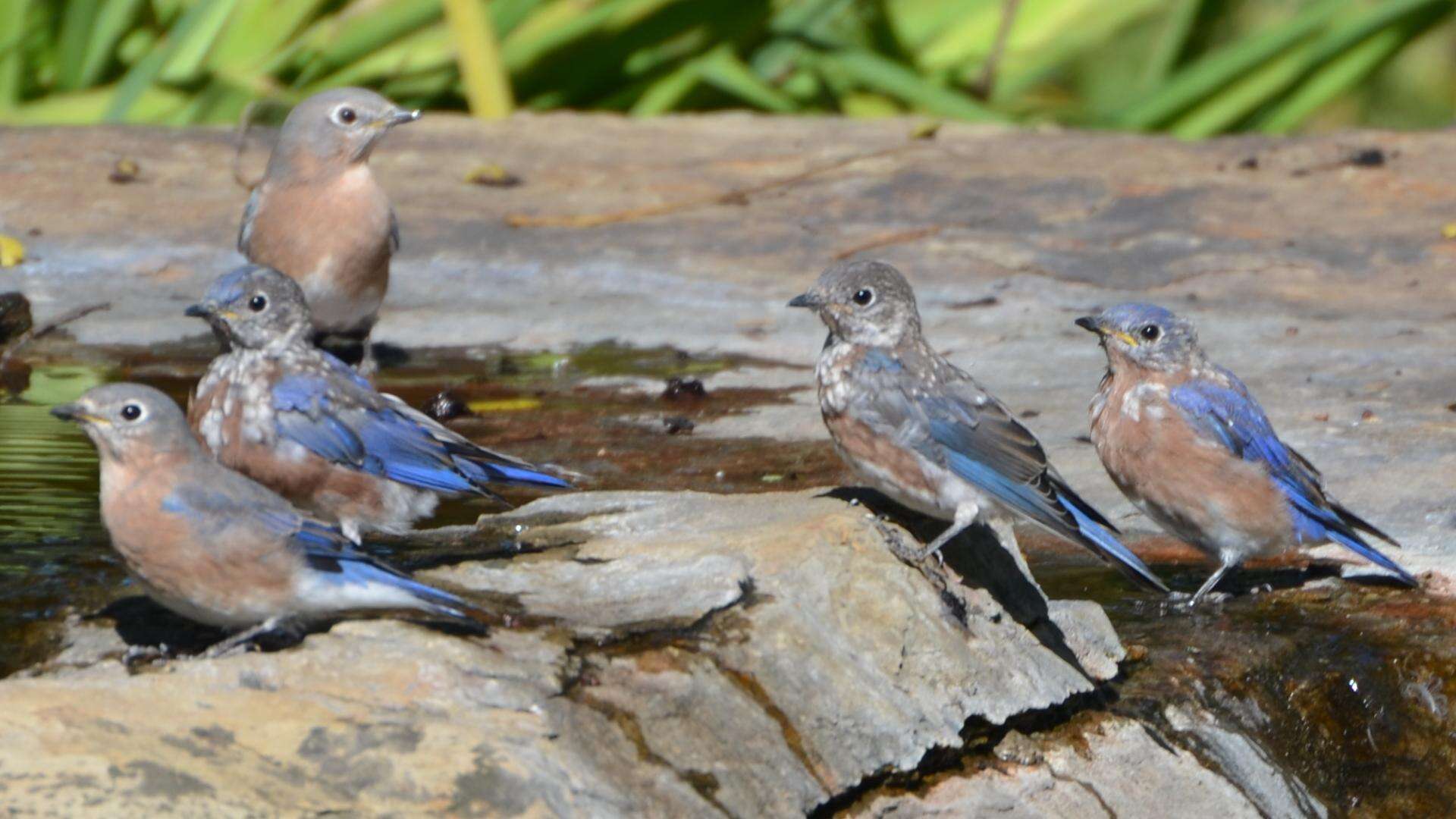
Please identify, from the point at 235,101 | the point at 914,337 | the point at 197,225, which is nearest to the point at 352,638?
the point at 914,337

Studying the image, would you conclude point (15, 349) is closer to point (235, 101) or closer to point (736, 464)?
point (736, 464)

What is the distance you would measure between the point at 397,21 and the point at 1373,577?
21.5 ft

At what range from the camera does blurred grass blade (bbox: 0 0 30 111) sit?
970 cm

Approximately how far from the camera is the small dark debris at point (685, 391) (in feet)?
20.1

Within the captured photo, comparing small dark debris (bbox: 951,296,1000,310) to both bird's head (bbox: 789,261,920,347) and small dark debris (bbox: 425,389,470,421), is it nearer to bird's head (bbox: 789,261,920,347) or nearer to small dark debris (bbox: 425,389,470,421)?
small dark debris (bbox: 425,389,470,421)

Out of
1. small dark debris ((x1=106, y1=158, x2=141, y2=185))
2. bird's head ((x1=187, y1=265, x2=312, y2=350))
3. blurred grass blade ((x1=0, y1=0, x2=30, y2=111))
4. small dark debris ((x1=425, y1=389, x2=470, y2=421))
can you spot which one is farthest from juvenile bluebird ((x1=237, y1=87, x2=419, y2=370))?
blurred grass blade ((x1=0, y1=0, x2=30, y2=111))

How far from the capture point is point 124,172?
855 cm

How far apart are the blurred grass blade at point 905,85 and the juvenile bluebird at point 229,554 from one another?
23.9 feet

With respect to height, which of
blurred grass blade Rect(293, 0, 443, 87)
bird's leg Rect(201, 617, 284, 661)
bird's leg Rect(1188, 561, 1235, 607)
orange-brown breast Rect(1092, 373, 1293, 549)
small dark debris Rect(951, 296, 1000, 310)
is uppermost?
blurred grass blade Rect(293, 0, 443, 87)

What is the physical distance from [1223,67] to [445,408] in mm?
5748

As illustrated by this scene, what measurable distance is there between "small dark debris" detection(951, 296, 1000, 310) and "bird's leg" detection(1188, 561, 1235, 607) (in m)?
2.47

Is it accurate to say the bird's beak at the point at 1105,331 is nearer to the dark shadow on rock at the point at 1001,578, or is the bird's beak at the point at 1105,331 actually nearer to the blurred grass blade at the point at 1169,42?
the dark shadow on rock at the point at 1001,578

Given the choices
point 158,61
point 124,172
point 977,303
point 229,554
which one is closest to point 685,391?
point 977,303

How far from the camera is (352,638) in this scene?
3.23 metres
